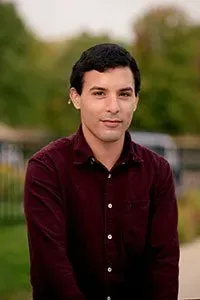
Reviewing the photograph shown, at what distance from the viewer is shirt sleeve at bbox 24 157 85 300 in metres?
1.26

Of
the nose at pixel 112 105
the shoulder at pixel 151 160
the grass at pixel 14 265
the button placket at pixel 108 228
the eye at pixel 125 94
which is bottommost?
the grass at pixel 14 265

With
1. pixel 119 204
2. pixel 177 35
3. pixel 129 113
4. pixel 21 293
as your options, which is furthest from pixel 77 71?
pixel 177 35

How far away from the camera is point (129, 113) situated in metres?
1.31

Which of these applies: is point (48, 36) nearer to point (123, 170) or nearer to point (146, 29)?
point (146, 29)

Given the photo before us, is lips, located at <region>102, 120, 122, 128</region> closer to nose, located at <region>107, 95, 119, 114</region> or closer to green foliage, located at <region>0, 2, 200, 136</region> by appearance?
nose, located at <region>107, 95, 119, 114</region>

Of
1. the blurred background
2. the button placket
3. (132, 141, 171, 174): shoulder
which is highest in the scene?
the blurred background

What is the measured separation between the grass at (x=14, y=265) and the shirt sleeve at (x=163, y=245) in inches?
61.8

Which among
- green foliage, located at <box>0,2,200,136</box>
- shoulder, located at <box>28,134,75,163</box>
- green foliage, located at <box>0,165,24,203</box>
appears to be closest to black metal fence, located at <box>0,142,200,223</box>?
green foliage, located at <box>0,165,24,203</box>

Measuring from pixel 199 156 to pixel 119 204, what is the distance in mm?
2056

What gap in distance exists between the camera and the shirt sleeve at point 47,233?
4.12ft

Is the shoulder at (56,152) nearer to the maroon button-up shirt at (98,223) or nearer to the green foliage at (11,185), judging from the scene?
the maroon button-up shirt at (98,223)

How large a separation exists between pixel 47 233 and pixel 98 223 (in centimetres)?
11

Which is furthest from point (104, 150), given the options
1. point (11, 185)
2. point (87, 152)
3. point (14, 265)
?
point (11, 185)

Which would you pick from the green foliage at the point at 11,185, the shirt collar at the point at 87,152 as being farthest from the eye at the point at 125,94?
the green foliage at the point at 11,185
